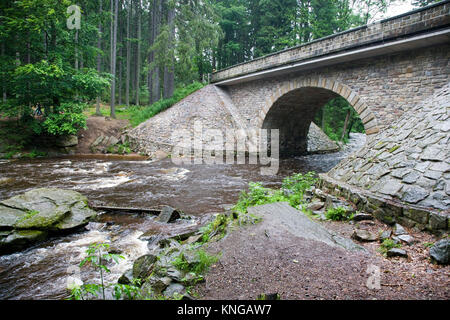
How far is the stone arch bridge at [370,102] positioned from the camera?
13.3 ft

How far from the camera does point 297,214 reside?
13.7 ft

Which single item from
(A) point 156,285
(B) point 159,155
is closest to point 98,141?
(B) point 159,155

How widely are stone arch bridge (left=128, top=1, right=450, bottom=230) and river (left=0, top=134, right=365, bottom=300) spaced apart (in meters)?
3.33

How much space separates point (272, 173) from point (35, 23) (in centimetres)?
1310

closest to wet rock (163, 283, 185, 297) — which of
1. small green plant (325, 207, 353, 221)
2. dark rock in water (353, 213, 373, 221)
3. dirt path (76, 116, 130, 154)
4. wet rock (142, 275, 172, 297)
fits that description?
wet rock (142, 275, 172, 297)

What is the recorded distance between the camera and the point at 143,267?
279cm

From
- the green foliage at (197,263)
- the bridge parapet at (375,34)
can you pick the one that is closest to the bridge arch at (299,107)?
the bridge parapet at (375,34)

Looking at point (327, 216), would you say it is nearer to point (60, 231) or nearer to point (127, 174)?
point (60, 231)

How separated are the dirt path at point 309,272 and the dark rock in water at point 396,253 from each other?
7cm

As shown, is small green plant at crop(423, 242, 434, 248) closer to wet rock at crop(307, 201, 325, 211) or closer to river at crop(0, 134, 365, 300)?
wet rock at crop(307, 201, 325, 211)

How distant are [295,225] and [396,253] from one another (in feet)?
4.31

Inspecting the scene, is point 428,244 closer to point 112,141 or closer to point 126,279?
point 126,279

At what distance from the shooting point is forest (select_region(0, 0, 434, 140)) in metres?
11.5
